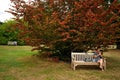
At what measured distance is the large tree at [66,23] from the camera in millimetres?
14789

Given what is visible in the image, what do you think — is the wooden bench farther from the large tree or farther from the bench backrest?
the large tree

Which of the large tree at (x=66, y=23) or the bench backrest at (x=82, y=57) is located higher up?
the large tree at (x=66, y=23)

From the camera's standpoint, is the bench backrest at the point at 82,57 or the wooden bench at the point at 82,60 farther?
the bench backrest at the point at 82,57

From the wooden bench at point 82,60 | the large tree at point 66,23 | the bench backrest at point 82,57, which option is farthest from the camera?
the large tree at point 66,23

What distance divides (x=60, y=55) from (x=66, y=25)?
288 centimetres

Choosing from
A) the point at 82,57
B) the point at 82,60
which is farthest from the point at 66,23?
the point at 82,60

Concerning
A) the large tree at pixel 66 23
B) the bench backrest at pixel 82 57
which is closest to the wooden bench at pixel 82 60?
the bench backrest at pixel 82 57

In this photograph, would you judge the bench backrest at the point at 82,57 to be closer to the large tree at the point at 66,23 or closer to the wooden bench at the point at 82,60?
the wooden bench at the point at 82,60

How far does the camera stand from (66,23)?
15.1 m

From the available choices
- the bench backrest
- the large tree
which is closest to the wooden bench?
the bench backrest

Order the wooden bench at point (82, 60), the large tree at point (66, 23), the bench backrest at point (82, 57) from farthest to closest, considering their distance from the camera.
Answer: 1. the large tree at point (66, 23)
2. the bench backrest at point (82, 57)
3. the wooden bench at point (82, 60)

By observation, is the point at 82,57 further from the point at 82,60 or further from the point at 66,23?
the point at 66,23

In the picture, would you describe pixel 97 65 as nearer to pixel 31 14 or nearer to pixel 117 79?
pixel 117 79

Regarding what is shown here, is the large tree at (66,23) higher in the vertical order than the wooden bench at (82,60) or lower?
higher
